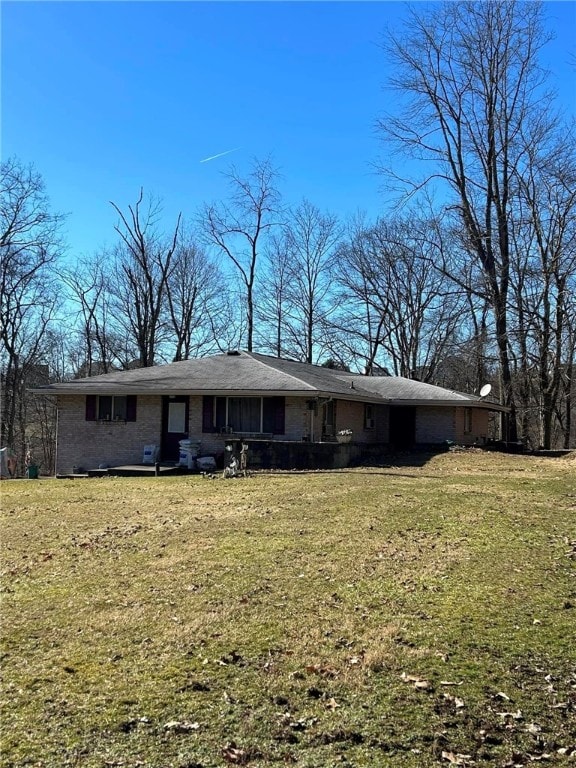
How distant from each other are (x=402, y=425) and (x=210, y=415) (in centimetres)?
929

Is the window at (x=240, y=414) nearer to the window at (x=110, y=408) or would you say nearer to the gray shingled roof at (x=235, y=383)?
the gray shingled roof at (x=235, y=383)

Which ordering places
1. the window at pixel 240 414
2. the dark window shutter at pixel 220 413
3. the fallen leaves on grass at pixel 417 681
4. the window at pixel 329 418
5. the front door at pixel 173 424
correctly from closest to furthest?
the fallen leaves on grass at pixel 417 681 < the window at pixel 240 414 < the dark window shutter at pixel 220 413 < the front door at pixel 173 424 < the window at pixel 329 418

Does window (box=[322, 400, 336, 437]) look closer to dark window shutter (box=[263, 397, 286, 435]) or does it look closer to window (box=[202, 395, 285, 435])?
dark window shutter (box=[263, 397, 286, 435])

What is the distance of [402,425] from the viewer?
84.9 feet

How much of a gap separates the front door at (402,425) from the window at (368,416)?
3.34ft

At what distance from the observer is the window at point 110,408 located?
20672 millimetres

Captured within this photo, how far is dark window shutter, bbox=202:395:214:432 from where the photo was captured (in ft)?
65.5

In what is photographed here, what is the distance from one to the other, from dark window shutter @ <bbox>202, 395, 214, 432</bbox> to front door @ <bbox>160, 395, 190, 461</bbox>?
0.65 meters

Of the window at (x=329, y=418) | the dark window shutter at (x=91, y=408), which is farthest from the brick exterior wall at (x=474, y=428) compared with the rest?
the dark window shutter at (x=91, y=408)

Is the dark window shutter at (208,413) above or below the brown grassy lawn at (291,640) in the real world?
above

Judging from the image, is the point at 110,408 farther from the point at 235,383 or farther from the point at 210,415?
the point at 235,383

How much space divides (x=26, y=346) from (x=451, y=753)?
126 ft

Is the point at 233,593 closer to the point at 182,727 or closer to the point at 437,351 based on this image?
the point at 182,727

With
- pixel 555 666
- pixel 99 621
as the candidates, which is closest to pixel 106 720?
pixel 99 621
